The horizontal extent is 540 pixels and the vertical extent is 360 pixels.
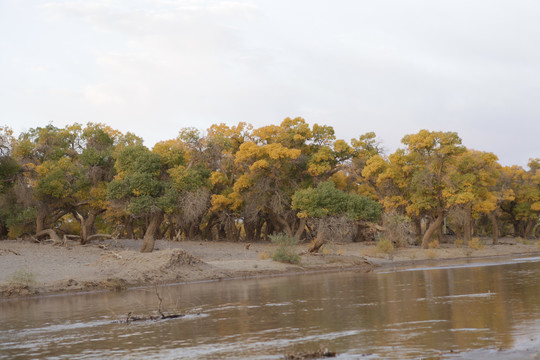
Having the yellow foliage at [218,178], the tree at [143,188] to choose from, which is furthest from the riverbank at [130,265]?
the yellow foliage at [218,178]

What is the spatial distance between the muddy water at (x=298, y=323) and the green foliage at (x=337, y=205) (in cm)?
1630

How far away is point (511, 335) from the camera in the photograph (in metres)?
13.0

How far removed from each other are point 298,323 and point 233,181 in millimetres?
41500

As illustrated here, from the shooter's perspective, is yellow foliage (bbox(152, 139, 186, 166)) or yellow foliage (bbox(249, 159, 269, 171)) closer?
yellow foliage (bbox(152, 139, 186, 166))

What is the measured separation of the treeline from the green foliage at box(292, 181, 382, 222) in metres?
0.08

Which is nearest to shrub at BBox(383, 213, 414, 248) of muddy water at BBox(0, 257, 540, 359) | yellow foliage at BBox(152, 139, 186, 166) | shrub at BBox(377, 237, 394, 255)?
shrub at BBox(377, 237, 394, 255)

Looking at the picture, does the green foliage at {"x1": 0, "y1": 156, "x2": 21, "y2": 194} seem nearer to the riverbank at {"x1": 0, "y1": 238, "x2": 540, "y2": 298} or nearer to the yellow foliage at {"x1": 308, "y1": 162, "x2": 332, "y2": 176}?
the riverbank at {"x1": 0, "y1": 238, "x2": 540, "y2": 298}

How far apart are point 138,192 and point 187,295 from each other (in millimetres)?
15147

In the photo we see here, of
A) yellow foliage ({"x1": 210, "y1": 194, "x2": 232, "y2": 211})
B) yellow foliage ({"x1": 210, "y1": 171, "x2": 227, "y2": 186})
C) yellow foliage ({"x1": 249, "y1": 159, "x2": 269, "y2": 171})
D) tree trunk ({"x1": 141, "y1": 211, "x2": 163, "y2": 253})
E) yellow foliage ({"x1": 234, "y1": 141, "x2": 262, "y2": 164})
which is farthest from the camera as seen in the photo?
yellow foliage ({"x1": 210, "y1": 171, "x2": 227, "y2": 186})

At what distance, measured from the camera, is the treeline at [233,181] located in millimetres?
41594

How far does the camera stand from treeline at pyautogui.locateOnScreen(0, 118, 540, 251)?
4159 centimetres

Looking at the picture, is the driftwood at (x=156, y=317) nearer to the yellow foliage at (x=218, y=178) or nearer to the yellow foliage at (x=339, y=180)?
the yellow foliage at (x=218, y=178)

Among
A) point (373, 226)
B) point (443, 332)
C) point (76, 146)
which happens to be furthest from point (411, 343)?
point (76, 146)

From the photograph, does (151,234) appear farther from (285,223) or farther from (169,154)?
(285,223)
